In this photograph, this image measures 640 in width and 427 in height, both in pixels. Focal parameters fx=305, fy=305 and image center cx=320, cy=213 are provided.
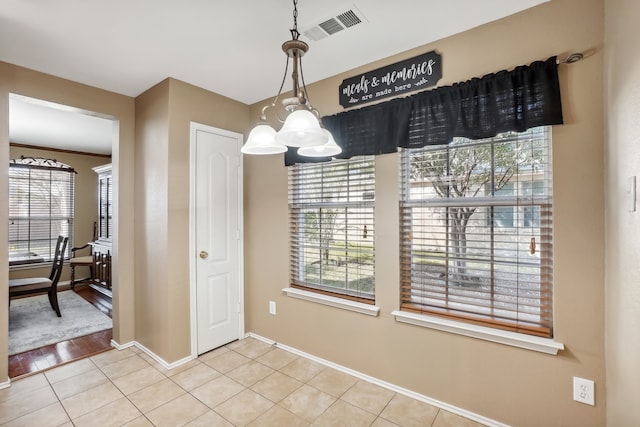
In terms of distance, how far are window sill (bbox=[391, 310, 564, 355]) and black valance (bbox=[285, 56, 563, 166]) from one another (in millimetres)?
1204

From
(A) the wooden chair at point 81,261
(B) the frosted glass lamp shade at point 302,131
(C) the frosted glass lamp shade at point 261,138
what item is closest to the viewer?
(B) the frosted glass lamp shade at point 302,131

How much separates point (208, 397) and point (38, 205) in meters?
5.21

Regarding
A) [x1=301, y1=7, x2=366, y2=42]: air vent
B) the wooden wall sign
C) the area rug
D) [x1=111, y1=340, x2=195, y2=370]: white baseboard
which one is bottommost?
[x1=111, y1=340, x2=195, y2=370]: white baseboard

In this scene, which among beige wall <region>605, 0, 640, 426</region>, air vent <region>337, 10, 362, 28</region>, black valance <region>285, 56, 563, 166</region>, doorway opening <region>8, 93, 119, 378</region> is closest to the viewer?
beige wall <region>605, 0, 640, 426</region>

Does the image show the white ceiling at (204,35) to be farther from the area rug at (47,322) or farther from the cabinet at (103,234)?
the cabinet at (103,234)

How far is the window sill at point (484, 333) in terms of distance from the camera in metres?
1.71

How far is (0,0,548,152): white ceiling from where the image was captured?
1.77 meters

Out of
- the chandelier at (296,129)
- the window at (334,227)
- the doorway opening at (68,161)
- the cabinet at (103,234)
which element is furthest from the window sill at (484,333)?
the cabinet at (103,234)

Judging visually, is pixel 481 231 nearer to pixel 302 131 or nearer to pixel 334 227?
pixel 334 227

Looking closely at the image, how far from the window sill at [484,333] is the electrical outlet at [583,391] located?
17cm

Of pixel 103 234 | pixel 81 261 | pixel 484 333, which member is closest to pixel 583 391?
pixel 484 333

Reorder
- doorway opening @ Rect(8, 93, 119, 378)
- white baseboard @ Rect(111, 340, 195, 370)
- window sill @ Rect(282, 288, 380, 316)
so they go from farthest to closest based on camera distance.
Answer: doorway opening @ Rect(8, 93, 119, 378)
white baseboard @ Rect(111, 340, 195, 370)
window sill @ Rect(282, 288, 380, 316)

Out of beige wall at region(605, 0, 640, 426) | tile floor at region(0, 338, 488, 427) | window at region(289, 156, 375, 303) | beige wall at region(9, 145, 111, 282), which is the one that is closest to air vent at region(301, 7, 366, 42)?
window at region(289, 156, 375, 303)

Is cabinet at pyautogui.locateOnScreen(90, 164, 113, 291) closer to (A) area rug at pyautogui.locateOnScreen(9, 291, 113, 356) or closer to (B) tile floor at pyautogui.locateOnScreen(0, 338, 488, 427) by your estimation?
(A) area rug at pyautogui.locateOnScreen(9, 291, 113, 356)
